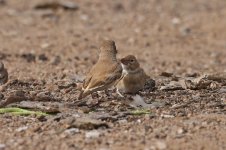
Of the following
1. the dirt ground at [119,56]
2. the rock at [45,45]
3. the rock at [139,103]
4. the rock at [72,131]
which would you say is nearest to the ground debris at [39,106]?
the dirt ground at [119,56]

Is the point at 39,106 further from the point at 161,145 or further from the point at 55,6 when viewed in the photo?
the point at 55,6

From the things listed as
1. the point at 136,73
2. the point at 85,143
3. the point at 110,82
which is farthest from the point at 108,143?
the point at 136,73

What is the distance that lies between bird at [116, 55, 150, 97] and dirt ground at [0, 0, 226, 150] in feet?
0.45

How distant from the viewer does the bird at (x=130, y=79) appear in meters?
9.80

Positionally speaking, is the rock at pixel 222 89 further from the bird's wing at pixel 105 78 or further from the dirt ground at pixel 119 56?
the bird's wing at pixel 105 78

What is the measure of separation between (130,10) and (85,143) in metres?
15.7

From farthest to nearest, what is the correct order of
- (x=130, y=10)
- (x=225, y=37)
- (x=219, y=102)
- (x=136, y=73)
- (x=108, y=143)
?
(x=130, y=10) < (x=225, y=37) < (x=136, y=73) < (x=219, y=102) < (x=108, y=143)

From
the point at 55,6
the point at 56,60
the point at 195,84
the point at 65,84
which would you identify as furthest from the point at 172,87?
the point at 55,6

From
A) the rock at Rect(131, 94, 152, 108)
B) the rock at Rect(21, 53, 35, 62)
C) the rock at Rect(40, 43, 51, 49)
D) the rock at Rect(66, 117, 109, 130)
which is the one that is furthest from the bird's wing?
the rock at Rect(40, 43, 51, 49)

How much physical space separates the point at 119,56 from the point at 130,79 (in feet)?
19.8

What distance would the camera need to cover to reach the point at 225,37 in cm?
1939

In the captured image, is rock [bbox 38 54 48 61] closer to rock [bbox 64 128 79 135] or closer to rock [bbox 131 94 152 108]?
rock [bbox 131 94 152 108]

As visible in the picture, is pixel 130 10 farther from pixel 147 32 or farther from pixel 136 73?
pixel 136 73

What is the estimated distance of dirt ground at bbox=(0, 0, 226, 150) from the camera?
7785 millimetres
